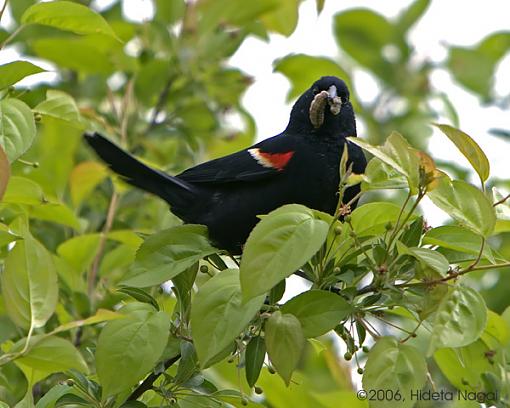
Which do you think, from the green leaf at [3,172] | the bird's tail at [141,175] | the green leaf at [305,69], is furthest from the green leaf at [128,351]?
the green leaf at [305,69]

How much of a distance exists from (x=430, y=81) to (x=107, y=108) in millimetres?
1652

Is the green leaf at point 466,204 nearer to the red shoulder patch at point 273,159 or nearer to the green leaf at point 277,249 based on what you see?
the green leaf at point 277,249

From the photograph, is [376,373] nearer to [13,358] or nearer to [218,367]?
[13,358]

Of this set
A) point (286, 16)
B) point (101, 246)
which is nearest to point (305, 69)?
point (286, 16)

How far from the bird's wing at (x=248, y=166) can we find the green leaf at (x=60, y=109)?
714mm

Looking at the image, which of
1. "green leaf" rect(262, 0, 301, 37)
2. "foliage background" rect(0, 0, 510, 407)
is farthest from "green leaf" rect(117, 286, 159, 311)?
"green leaf" rect(262, 0, 301, 37)

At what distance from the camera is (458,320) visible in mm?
1666

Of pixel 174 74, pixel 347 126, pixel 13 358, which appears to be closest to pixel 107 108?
pixel 174 74

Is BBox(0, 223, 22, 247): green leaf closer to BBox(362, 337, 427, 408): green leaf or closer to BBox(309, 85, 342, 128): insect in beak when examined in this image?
BBox(362, 337, 427, 408): green leaf

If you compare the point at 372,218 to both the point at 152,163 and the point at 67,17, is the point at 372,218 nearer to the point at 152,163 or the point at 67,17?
the point at 67,17

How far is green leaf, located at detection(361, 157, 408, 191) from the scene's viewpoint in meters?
1.88

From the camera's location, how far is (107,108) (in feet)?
14.3

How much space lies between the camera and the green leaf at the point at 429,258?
5.75 ft

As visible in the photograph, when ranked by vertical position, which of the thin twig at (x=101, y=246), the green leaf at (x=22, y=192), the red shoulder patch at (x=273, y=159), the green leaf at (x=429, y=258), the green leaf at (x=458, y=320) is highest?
the green leaf at (x=429, y=258)
